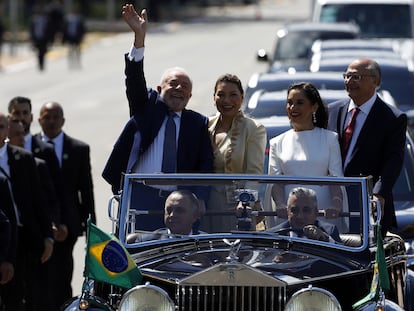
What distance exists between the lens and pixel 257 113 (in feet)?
43.5

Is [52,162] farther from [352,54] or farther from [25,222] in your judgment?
[352,54]

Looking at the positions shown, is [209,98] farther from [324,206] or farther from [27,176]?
[324,206]

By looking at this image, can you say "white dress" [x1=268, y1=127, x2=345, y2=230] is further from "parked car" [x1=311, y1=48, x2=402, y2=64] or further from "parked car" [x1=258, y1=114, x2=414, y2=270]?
"parked car" [x1=311, y1=48, x2=402, y2=64]

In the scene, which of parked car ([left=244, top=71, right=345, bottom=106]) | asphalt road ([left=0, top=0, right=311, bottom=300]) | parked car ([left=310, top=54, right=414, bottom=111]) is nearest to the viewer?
parked car ([left=244, top=71, right=345, bottom=106])

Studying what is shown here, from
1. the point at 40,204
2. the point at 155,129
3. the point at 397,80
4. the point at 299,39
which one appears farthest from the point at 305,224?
the point at 299,39

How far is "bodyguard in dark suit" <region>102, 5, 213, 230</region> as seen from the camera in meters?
8.81

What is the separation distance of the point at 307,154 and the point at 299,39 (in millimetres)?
15778

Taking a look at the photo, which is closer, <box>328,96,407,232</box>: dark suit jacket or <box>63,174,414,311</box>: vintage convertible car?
<box>63,174,414,311</box>: vintage convertible car

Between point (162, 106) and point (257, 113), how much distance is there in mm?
4384

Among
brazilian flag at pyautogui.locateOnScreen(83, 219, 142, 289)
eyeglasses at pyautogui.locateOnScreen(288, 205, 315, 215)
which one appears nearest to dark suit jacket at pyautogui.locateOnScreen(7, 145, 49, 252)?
brazilian flag at pyautogui.locateOnScreen(83, 219, 142, 289)

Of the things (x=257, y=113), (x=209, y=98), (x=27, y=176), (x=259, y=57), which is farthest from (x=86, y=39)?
(x=27, y=176)

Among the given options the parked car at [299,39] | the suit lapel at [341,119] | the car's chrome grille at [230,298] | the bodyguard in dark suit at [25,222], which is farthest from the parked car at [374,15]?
the car's chrome grille at [230,298]

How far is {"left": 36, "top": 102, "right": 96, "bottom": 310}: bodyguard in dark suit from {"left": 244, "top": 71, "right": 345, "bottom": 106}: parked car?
3.83 m

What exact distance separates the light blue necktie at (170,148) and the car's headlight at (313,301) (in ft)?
6.96
